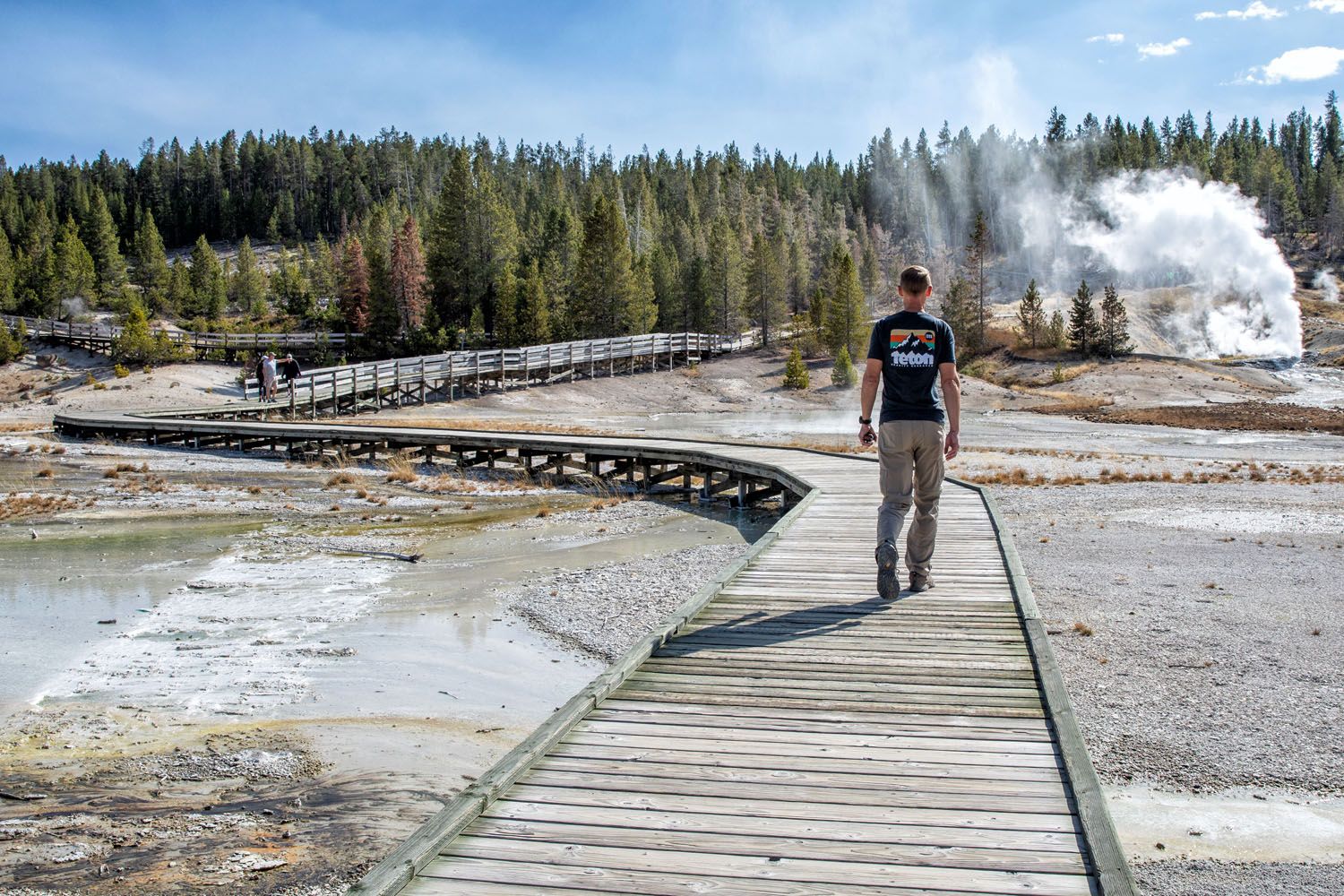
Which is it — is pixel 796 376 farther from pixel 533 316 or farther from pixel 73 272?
pixel 73 272

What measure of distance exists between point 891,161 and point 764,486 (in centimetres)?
13814

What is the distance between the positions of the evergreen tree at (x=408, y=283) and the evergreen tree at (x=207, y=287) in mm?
25886

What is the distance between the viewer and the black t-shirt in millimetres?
7391

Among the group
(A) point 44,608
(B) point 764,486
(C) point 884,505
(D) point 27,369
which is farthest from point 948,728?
(D) point 27,369

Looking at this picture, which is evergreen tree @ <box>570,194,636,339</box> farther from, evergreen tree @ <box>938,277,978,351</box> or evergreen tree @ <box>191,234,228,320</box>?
evergreen tree @ <box>191,234,228,320</box>

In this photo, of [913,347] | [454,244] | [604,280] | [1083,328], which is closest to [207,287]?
[454,244]

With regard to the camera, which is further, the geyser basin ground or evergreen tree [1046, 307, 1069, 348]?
evergreen tree [1046, 307, 1069, 348]

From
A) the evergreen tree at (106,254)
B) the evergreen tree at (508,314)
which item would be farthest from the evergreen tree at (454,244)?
the evergreen tree at (106,254)

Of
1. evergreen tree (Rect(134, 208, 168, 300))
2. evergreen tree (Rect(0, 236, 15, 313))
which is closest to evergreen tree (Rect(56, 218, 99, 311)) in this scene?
evergreen tree (Rect(0, 236, 15, 313))

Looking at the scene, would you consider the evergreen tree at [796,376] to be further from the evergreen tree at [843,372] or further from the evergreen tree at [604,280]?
the evergreen tree at [604,280]

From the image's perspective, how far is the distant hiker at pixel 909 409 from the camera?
739 cm

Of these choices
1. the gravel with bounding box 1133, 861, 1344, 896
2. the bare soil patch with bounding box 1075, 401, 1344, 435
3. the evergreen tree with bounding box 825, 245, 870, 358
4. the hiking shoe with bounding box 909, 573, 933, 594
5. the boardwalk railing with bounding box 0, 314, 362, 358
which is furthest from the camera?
the boardwalk railing with bounding box 0, 314, 362, 358

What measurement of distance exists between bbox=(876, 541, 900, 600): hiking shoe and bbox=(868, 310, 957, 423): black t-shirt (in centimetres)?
98

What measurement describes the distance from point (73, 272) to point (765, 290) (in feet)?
183
